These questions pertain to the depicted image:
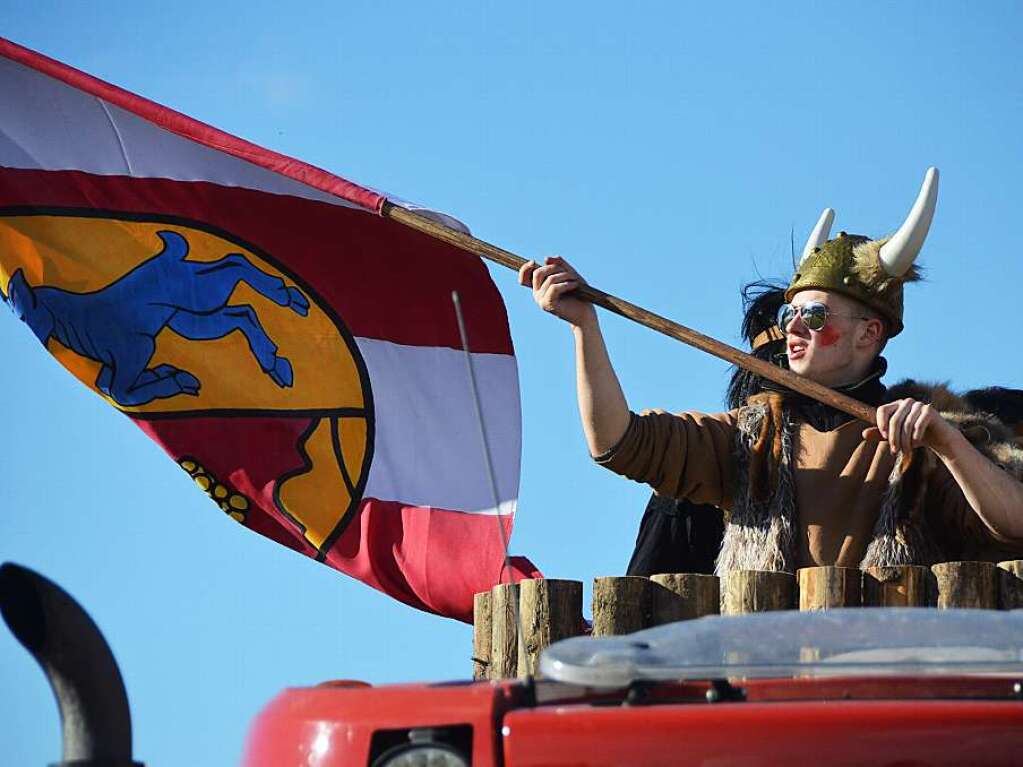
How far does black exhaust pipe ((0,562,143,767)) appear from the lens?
2.56 meters

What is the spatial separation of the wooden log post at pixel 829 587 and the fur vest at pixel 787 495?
0.72 m

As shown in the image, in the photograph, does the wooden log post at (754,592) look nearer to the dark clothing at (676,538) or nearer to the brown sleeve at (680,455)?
the brown sleeve at (680,455)

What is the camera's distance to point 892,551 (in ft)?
19.8

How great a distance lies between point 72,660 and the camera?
2602 millimetres

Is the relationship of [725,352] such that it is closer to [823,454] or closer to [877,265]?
[823,454]

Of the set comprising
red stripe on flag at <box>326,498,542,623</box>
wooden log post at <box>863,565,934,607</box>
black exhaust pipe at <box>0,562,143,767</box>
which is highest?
red stripe on flag at <box>326,498,542,623</box>

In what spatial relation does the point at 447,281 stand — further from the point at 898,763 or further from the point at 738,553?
the point at 898,763

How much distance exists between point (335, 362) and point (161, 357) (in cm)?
70

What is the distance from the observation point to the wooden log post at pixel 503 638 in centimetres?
554

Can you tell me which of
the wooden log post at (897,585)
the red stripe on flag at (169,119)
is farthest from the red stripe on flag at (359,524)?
the wooden log post at (897,585)

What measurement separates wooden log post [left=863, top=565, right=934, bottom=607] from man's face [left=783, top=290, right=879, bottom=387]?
3.93 feet

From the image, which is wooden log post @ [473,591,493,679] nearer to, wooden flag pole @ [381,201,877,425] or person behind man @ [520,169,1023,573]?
person behind man @ [520,169,1023,573]

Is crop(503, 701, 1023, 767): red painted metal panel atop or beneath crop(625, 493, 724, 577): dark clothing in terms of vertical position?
beneath

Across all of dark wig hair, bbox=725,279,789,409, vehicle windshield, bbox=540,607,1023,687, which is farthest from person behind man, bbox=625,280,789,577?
vehicle windshield, bbox=540,607,1023,687
